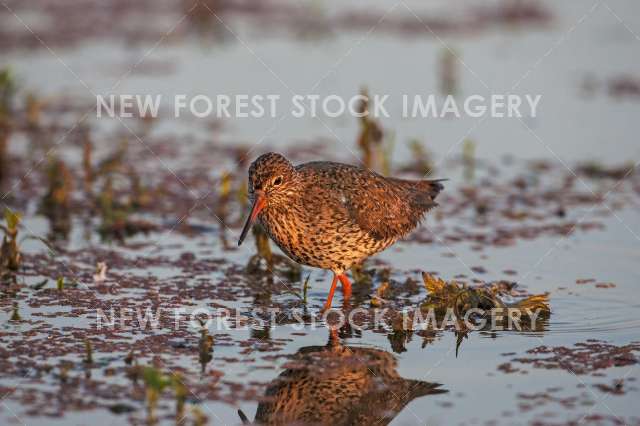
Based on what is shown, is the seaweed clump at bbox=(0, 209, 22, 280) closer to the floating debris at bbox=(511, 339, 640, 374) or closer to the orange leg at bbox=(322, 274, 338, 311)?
the orange leg at bbox=(322, 274, 338, 311)

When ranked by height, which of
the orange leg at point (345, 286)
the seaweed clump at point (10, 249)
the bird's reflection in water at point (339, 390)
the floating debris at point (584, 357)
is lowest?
the bird's reflection in water at point (339, 390)

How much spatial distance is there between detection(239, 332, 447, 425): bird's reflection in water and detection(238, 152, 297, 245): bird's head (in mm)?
1568

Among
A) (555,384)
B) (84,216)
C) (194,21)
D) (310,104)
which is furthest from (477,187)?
(194,21)

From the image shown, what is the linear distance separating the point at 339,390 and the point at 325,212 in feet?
7.66

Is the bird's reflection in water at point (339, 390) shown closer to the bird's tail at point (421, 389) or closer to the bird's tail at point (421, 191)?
the bird's tail at point (421, 389)

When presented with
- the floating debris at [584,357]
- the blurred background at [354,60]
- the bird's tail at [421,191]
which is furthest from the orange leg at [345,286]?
the blurred background at [354,60]

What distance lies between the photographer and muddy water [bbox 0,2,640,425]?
705cm

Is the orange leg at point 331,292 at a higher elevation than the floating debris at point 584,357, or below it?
higher

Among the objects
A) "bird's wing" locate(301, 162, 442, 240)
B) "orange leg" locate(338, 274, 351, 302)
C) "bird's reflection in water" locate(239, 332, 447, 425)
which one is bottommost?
"bird's reflection in water" locate(239, 332, 447, 425)

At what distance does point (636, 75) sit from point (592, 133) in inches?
129

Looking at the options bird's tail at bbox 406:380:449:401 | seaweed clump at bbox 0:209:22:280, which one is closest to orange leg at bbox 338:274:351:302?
bird's tail at bbox 406:380:449:401

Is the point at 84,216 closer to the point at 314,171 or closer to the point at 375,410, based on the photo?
the point at 314,171

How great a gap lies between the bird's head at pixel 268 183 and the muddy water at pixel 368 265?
93cm

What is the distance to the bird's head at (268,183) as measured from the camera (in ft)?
29.3
